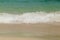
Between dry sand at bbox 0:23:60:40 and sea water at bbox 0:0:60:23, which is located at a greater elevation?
sea water at bbox 0:0:60:23

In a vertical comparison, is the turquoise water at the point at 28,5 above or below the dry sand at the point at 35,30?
above

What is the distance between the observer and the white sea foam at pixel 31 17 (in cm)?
65

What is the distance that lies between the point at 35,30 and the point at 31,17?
0.21 ft

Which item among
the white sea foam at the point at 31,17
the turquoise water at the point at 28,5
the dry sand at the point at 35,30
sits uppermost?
the turquoise water at the point at 28,5

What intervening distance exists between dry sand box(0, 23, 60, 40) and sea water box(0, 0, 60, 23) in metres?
0.02

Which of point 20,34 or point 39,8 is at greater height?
point 39,8

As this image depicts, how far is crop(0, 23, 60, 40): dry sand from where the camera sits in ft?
→ 2.05

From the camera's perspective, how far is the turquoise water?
664mm

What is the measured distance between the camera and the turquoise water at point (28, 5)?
664 mm

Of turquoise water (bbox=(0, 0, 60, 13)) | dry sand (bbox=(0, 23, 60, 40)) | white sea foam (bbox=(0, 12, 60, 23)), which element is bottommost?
dry sand (bbox=(0, 23, 60, 40))

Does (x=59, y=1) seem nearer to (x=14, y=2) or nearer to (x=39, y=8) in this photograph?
(x=39, y=8)

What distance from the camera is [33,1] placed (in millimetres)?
675

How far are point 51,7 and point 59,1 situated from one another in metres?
0.05

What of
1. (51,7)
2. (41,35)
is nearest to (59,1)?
(51,7)
